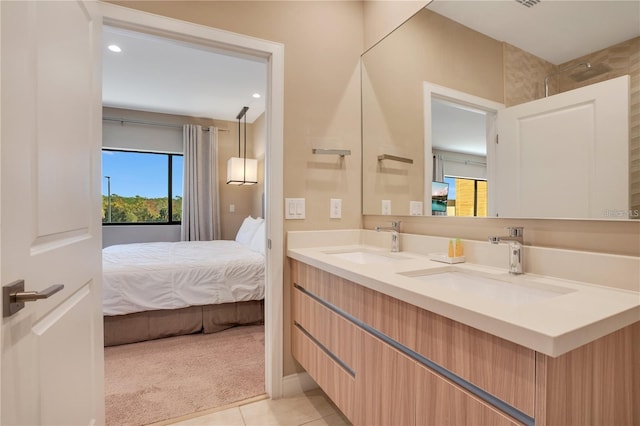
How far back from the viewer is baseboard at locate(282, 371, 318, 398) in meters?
1.84

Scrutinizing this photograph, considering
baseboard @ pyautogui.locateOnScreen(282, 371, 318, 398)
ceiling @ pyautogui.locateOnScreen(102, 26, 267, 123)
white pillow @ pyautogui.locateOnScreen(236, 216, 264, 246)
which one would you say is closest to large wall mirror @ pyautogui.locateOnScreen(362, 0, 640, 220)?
baseboard @ pyautogui.locateOnScreen(282, 371, 318, 398)

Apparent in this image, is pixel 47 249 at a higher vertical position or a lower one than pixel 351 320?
higher

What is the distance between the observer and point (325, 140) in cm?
196

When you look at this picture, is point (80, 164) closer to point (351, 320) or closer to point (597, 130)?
point (351, 320)

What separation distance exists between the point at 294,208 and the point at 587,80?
1.39 metres

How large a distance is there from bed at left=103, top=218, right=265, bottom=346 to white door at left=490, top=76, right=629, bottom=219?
2230 mm

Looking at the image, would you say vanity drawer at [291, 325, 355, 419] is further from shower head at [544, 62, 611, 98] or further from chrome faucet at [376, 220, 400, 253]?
shower head at [544, 62, 611, 98]

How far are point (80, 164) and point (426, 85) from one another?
64.3 inches

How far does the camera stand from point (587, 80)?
3.46ft

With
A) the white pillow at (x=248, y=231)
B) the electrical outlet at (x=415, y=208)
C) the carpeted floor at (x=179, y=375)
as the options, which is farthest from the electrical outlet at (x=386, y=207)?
the white pillow at (x=248, y=231)

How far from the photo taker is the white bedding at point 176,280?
2512 mm

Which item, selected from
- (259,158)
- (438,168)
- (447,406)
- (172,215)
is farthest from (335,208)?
A: (172,215)

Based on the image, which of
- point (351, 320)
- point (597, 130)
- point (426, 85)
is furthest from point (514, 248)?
point (426, 85)

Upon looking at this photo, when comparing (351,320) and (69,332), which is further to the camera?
(351,320)
